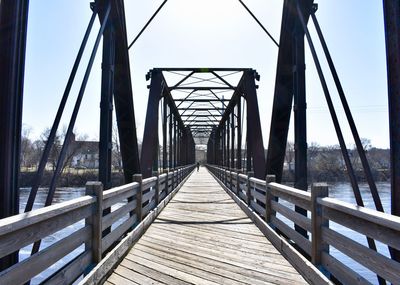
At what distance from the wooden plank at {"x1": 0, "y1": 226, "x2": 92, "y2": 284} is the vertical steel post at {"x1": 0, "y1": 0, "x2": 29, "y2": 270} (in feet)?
1.61

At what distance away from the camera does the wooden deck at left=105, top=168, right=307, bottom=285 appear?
417 centimetres

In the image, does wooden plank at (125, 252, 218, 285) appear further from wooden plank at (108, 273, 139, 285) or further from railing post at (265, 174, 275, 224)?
railing post at (265, 174, 275, 224)

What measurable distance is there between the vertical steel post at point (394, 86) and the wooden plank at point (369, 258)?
1.16 ft

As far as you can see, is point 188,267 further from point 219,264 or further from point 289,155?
point 289,155

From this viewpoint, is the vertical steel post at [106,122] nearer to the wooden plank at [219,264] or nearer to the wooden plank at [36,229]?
the wooden plank at [219,264]

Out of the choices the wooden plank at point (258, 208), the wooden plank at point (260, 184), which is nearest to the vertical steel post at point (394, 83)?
the wooden plank at point (260, 184)

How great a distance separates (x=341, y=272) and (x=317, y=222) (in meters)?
0.65

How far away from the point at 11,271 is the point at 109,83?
4.23 m

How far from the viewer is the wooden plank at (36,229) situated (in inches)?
88.7

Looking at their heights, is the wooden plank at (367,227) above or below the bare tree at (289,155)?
below

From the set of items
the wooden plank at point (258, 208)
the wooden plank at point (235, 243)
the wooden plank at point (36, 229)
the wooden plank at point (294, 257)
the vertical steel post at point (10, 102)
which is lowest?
the wooden plank at point (235, 243)

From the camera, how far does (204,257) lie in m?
5.15

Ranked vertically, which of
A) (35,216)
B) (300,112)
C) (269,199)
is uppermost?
(300,112)

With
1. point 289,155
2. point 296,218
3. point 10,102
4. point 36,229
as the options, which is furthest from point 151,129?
point 289,155
